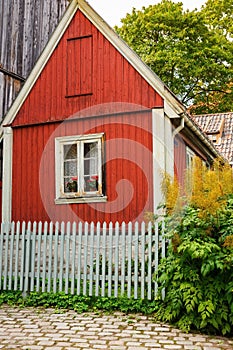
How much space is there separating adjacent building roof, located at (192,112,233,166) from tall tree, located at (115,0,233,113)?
4.05 metres

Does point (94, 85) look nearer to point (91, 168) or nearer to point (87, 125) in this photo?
point (87, 125)

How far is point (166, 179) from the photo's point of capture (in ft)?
24.7

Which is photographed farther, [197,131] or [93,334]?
[197,131]

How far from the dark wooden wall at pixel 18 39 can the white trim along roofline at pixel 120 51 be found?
2336 millimetres

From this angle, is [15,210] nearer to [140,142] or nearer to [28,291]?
[28,291]

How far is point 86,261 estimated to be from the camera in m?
8.35

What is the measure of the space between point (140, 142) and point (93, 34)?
2.91 meters

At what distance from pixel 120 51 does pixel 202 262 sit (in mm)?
5731

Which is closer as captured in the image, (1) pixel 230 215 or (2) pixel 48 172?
(1) pixel 230 215

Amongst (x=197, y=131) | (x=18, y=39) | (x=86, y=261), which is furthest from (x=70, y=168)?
(x=18, y=39)

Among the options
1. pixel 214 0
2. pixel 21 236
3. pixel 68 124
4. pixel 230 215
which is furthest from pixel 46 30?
pixel 214 0

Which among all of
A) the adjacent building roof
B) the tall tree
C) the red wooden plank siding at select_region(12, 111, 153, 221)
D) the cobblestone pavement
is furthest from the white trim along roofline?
the tall tree

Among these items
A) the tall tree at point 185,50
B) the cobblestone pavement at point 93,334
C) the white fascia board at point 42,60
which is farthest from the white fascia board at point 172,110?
the tall tree at point 185,50

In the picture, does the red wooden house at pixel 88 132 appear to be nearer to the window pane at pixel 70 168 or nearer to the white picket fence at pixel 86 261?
the window pane at pixel 70 168
